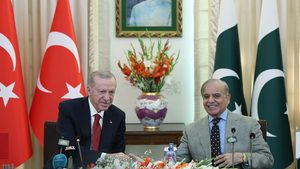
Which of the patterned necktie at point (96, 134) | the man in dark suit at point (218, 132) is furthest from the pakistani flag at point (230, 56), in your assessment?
the patterned necktie at point (96, 134)

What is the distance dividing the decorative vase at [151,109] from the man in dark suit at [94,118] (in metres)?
0.91

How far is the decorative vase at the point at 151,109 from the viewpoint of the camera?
4051 millimetres

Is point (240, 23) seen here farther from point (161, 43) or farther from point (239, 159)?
point (239, 159)

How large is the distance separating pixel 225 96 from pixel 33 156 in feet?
7.36

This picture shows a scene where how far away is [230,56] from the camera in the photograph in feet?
13.6

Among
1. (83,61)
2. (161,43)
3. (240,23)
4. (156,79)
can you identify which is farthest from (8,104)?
(240,23)

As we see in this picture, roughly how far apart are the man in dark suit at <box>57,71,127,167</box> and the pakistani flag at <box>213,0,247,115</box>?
4.45 ft

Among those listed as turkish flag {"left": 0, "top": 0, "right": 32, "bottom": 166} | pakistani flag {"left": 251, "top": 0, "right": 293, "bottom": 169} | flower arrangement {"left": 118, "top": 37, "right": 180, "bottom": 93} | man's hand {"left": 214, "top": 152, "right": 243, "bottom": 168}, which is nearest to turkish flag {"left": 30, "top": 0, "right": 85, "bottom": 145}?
turkish flag {"left": 0, "top": 0, "right": 32, "bottom": 166}

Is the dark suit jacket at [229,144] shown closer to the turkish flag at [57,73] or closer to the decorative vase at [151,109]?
the decorative vase at [151,109]

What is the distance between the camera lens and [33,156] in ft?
14.6

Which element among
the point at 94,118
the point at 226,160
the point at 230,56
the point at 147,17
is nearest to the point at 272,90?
the point at 230,56

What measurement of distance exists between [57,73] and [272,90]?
188 cm

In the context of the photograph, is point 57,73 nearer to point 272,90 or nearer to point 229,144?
point 229,144

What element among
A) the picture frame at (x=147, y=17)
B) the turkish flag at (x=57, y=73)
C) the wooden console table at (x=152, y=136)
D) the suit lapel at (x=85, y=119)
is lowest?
the wooden console table at (x=152, y=136)
